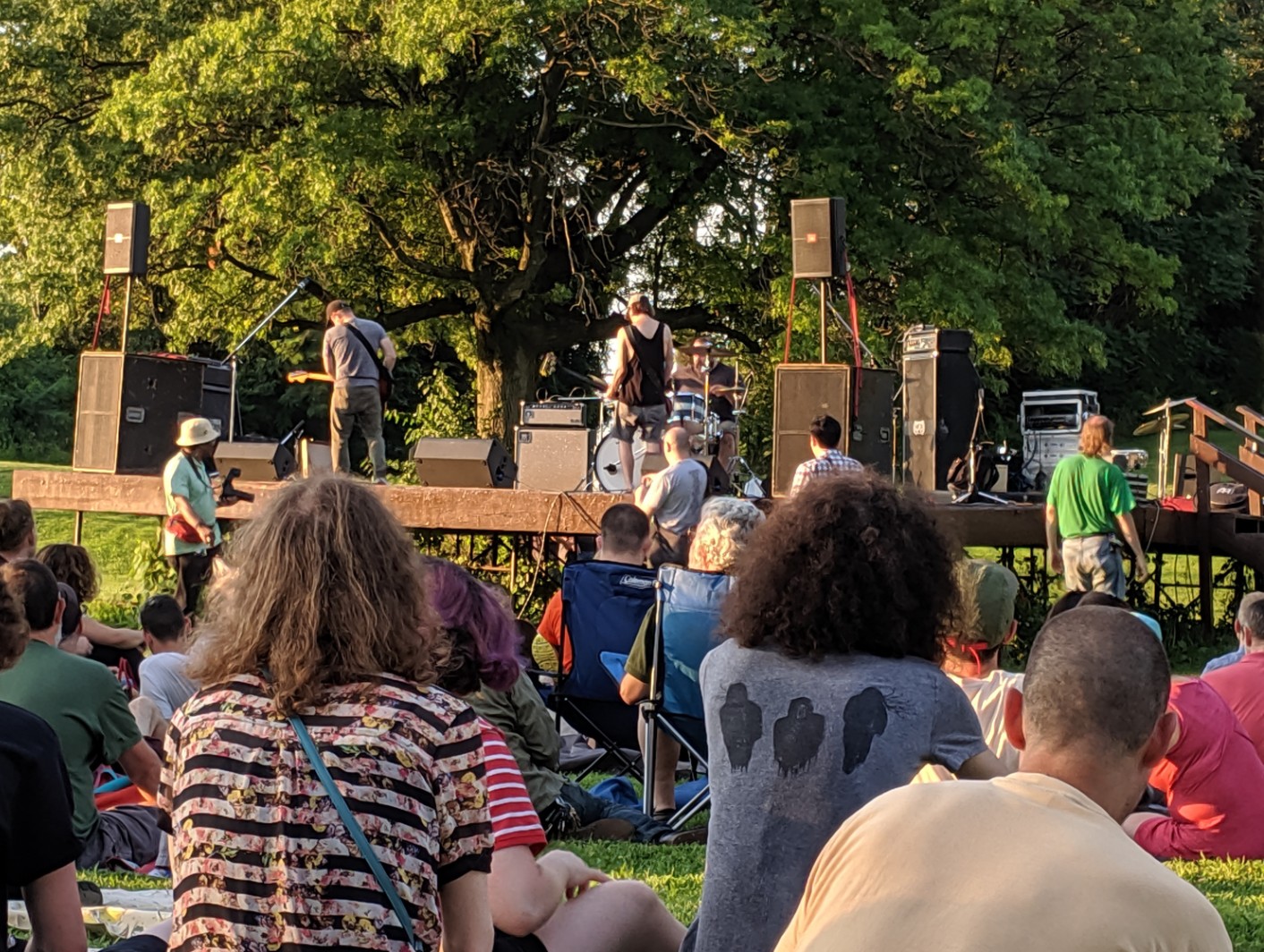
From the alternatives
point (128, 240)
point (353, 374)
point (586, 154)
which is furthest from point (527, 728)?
point (586, 154)

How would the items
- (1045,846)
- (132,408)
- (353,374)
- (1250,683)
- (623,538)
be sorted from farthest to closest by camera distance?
(132,408), (353,374), (623,538), (1250,683), (1045,846)

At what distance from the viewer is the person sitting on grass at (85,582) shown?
6.29m

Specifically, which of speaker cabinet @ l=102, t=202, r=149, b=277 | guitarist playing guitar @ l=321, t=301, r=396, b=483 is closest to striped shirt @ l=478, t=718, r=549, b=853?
guitarist playing guitar @ l=321, t=301, r=396, b=483

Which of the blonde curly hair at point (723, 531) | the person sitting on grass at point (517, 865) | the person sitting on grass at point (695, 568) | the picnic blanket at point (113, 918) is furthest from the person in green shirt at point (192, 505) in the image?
the person sitting on grass at point (517, 865)

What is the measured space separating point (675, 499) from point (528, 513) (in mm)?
2265

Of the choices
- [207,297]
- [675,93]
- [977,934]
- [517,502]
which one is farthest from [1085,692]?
[207,297]

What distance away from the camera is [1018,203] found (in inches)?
691

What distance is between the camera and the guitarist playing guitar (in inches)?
484

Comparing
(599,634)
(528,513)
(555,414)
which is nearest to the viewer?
(599,634)

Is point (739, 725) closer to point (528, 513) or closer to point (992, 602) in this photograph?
point (992, 602)

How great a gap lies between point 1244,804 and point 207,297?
15.9 m

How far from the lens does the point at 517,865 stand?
9.82ft

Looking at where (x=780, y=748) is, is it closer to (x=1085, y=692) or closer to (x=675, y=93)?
(x=1085, y=692)

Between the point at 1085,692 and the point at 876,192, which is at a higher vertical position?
the point at 876,192
